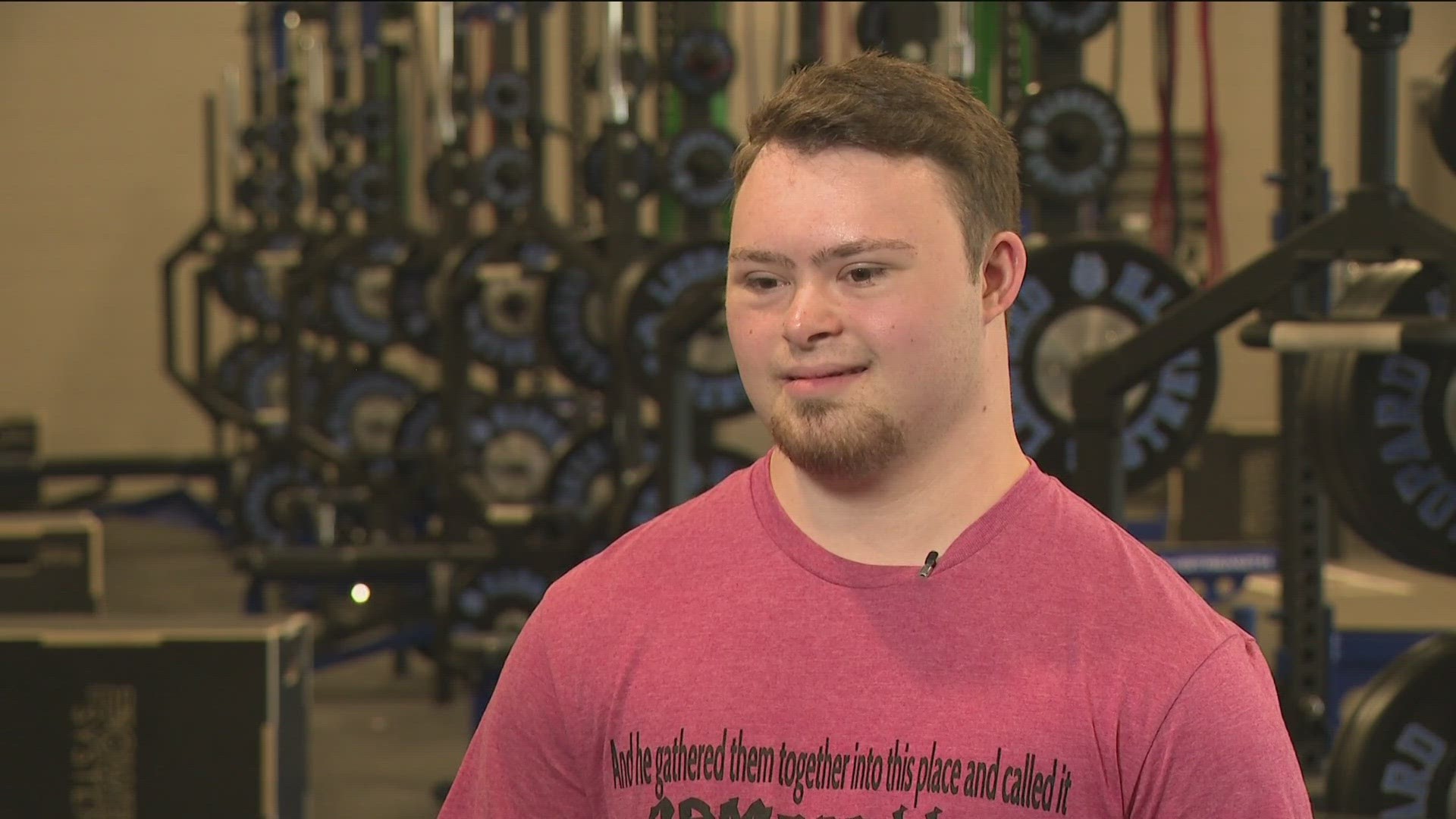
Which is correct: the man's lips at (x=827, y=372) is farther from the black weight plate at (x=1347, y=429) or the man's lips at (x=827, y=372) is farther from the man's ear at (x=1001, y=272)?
the black weight plate at (x=1347, y=429)

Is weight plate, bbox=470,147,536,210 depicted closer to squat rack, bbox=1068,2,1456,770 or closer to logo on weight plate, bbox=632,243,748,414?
logo on weight plate, bbox=632,243,748,414

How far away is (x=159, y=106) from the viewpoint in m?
10.6

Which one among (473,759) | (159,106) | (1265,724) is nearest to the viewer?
(1265,724)

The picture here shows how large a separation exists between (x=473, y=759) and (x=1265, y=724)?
518mm

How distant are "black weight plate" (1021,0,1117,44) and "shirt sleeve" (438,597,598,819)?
2.90 metres

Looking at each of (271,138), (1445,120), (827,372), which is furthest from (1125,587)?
(271,138)

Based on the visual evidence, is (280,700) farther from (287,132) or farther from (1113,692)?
(287,132)

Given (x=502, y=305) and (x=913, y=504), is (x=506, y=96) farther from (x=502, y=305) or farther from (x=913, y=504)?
(x=913, y=504)

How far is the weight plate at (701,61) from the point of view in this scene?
4.71 meters

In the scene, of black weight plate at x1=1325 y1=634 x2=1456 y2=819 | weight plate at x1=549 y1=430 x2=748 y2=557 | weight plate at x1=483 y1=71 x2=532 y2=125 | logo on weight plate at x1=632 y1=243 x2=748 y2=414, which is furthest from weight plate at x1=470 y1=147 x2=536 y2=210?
black weight plate at x1=1325 y1=634 x2=1456 y2=819

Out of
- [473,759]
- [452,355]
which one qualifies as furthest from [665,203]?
[473,759]

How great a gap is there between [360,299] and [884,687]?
6.57 meters

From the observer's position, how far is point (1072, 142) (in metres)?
3.80

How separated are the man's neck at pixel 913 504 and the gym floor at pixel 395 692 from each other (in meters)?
2.25
